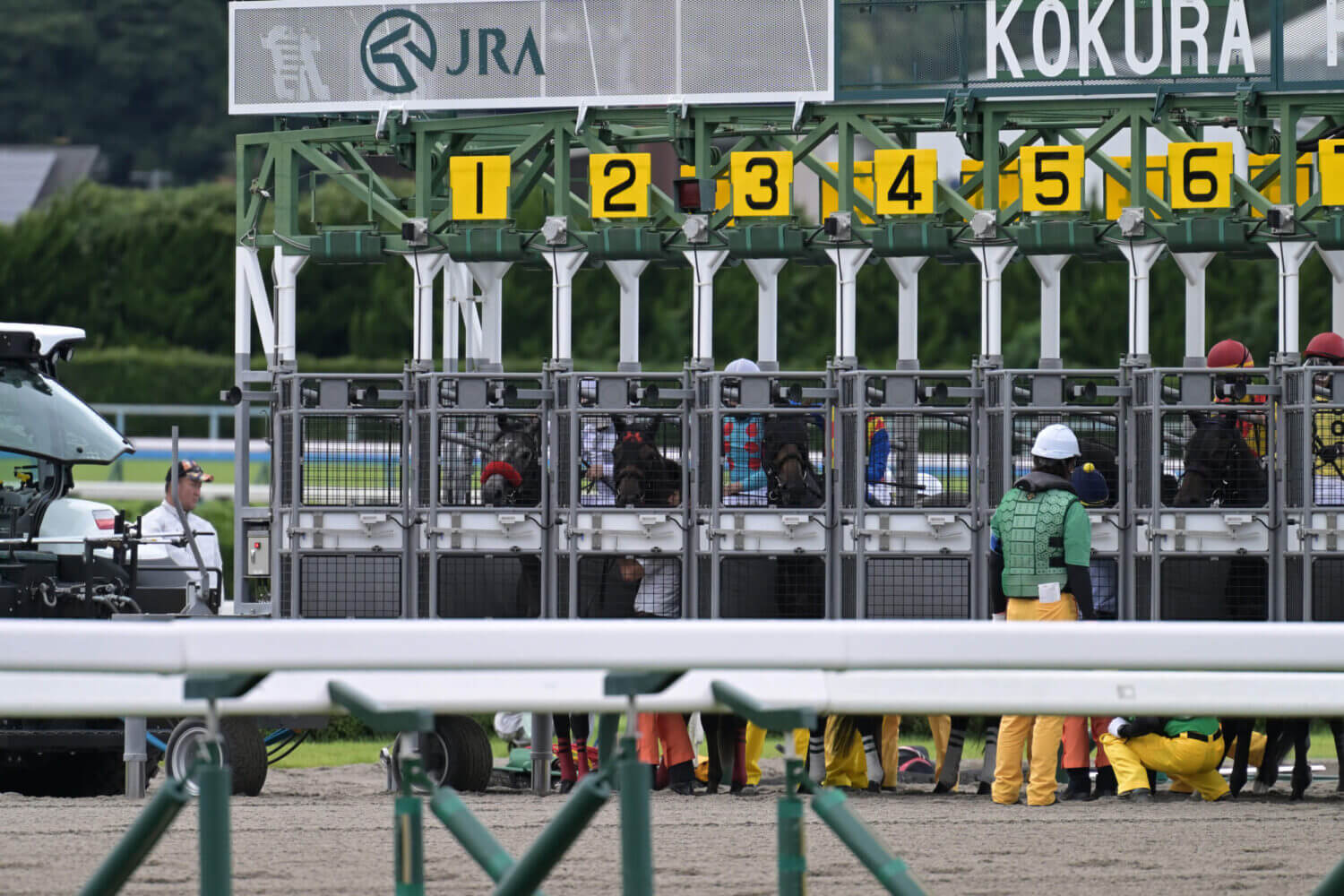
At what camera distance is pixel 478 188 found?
38.3 feet

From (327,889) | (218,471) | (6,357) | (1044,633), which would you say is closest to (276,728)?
(6,357)

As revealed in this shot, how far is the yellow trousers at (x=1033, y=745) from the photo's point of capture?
29.9 ft

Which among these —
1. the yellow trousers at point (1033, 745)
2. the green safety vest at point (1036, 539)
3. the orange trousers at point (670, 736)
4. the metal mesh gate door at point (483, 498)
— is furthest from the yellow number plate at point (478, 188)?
the yellow trousers at point (1033, 745)

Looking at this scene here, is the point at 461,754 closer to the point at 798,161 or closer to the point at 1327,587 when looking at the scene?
the point at 798,161

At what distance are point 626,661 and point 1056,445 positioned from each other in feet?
15.3

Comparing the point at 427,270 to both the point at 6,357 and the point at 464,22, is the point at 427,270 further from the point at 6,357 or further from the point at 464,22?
the point at 6,357

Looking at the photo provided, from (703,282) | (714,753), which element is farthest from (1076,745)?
(703,282)

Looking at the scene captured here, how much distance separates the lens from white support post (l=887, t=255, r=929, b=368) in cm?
1177

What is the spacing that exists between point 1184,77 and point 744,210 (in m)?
2.21

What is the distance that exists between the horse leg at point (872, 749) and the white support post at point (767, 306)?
1.95m

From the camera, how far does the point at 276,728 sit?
10.5 m

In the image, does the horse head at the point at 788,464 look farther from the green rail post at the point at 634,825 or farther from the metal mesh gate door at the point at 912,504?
the green rail post at the point at 634,825

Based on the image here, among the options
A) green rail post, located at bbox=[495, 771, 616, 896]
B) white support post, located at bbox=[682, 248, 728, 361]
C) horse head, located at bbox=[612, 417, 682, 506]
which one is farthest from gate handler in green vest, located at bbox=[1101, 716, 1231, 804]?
green rail post, located at bbox=[495, 771, 616, 896]

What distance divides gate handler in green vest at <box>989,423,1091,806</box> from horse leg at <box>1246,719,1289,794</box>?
1.00 m
